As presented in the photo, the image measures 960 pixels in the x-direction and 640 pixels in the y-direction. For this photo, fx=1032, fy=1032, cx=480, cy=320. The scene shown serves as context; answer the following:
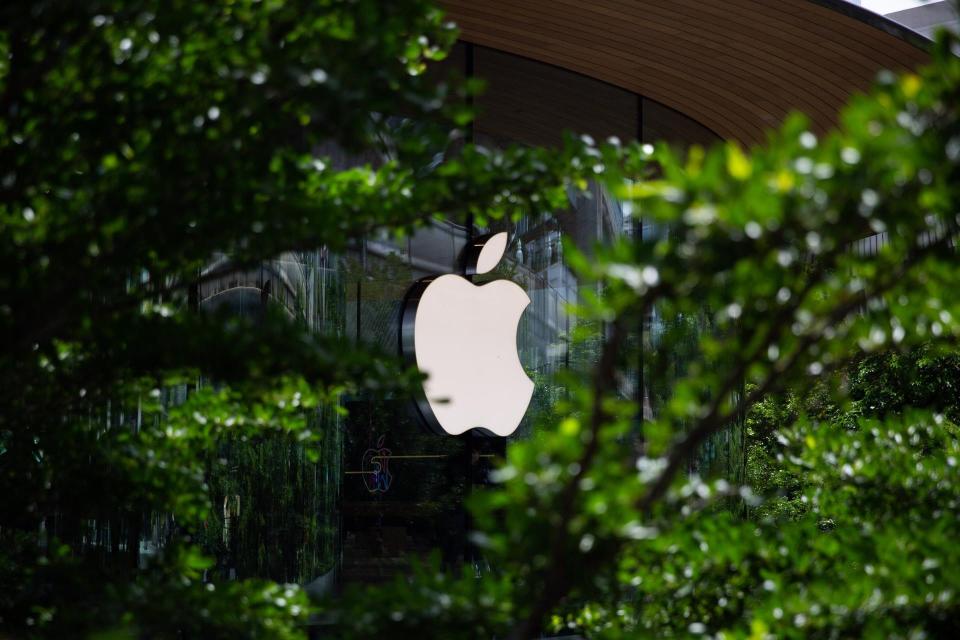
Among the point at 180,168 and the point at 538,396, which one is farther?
the point at 538,396

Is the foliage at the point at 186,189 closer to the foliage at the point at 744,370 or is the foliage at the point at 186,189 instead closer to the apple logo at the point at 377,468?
the foliage at the point at 744,370

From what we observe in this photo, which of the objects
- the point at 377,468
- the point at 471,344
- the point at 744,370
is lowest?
the point at 377,468

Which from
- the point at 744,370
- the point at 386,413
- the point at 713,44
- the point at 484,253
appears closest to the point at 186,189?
the point at 744,370

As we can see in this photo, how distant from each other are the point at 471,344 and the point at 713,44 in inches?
106

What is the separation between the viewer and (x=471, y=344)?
7.20 metres

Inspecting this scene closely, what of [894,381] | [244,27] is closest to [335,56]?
[244,27]

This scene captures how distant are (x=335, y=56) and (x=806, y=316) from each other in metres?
1.04

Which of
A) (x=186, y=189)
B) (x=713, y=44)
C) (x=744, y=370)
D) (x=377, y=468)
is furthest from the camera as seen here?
(x=713, y=44)

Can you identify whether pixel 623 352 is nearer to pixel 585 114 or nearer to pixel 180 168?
pixel 180 168

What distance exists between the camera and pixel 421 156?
7.79 ft

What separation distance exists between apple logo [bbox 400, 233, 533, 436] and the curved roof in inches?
57.5

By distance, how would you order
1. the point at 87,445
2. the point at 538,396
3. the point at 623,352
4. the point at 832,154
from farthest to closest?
the point at 538,396
the point at 87,445
the point at 623,352
the point at 832,154

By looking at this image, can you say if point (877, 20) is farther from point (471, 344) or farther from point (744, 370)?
point (744, 370)

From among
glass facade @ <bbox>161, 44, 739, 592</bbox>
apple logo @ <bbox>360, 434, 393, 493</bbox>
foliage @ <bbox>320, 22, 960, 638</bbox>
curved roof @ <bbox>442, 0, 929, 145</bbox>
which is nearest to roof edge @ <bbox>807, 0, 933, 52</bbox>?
curved roof @ <bbox>442, 0, 929, 145</bbox>
